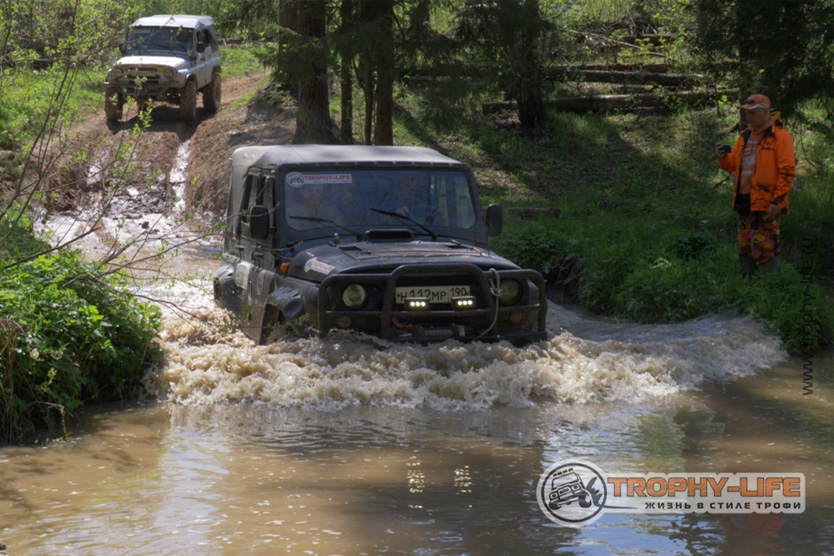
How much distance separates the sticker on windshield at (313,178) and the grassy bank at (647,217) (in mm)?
4047

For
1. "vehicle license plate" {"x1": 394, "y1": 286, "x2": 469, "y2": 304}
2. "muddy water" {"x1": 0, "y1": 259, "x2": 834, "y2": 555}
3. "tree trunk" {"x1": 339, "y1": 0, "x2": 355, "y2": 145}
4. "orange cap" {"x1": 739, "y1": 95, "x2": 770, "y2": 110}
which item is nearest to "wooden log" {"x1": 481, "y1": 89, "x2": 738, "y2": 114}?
"tree trunk" {"x1": 339, "y1": 0, "x2": 355, "y2": 145}

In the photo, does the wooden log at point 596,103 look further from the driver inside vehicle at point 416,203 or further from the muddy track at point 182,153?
the driver inside vehicle at point 416,203

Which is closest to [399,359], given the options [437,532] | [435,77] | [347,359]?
[347,359]

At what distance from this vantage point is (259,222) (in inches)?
306

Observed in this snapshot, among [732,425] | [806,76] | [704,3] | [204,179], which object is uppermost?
[704,3]

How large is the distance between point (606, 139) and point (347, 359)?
614 inches

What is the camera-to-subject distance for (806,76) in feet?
43.3

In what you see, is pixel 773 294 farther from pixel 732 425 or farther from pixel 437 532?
pixel 437 532

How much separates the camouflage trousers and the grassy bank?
262mm

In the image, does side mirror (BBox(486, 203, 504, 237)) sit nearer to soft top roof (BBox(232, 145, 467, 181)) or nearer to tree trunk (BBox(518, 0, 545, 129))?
soft top roof (BBox(232, 145, 467, 181))

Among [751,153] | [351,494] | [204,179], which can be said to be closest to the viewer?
[351,494]

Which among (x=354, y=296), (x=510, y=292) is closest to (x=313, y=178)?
(x=354, y=296)

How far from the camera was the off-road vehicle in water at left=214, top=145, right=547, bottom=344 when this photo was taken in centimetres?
709

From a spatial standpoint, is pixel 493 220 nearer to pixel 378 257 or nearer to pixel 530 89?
pixel 378 257
